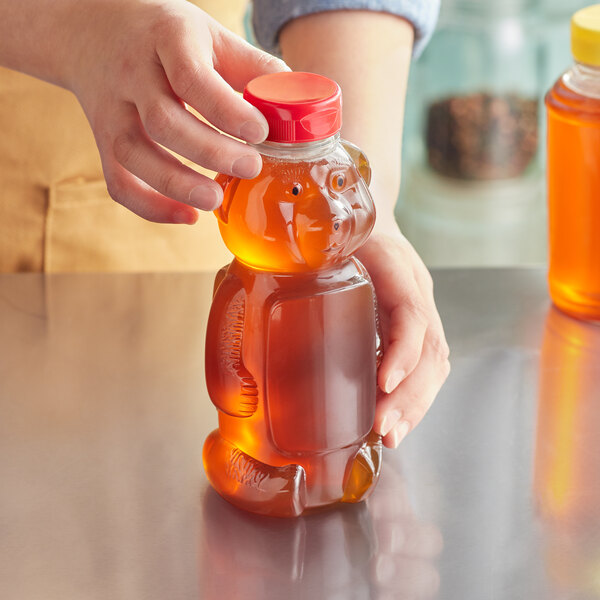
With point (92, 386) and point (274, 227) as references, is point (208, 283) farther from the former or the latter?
point (274, 227)

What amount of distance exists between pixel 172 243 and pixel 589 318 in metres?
0.45

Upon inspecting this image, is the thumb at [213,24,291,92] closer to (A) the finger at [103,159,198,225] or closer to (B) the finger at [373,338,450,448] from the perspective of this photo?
(A) the finger at [103,159,198,225]

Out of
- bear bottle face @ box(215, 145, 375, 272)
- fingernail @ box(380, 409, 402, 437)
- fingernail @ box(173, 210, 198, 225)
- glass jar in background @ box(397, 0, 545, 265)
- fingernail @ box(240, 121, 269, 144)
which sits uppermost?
fingernail @ box(240, 121, 269, 144)

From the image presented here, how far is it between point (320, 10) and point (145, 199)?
1.08 feet

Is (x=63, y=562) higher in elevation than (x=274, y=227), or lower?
lower

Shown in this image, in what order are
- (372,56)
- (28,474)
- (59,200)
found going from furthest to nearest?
(59,200)
(372,56)
(28,474)

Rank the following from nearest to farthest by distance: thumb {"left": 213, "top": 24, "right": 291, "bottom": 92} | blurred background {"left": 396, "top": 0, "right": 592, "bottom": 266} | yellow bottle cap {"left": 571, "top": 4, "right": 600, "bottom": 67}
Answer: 1. thumb {"left": 213, "top": 24, "right": 291, "bottom": 92}
2. yellow bottle cap {"left": 571, "top": 4, "right": 600, "bottom": 67}
3. blurred background {"left": 396, "top": 0, "right": 592, "bottom": 266}

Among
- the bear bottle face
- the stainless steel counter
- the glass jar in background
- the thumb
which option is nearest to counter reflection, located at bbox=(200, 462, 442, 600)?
the stainless steel counter

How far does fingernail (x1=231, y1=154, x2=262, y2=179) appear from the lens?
1.67 feet

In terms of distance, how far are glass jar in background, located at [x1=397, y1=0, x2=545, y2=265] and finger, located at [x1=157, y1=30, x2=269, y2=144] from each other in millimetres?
1497

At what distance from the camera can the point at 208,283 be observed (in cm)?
91

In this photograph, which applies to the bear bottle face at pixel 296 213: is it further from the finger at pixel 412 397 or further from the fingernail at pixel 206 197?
the finger at pixel 412 397

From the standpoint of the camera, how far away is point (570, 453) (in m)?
0.67

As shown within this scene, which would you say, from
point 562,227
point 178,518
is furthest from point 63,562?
point 562,227
